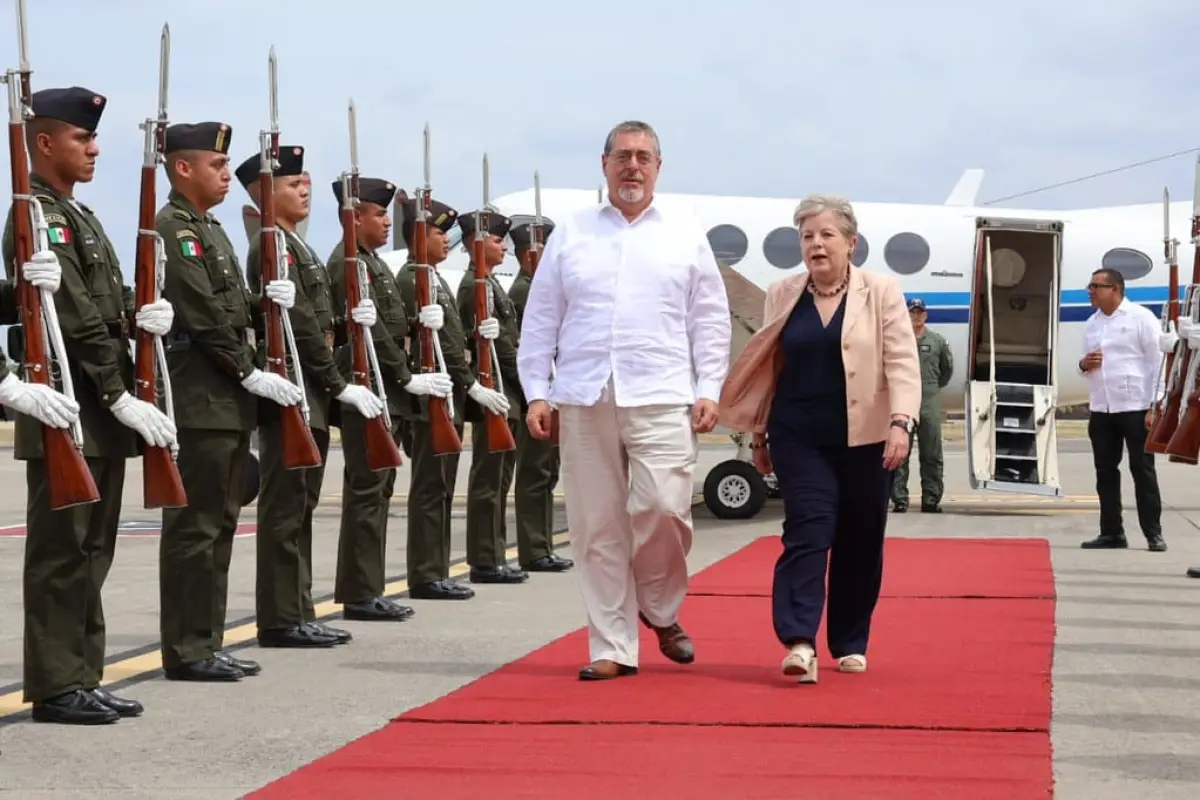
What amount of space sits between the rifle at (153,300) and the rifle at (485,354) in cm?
382

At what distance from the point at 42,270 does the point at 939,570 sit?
6562mm

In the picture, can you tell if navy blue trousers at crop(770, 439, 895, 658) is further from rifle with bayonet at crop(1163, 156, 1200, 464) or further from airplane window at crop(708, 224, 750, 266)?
airplane window at crop(708, 224, 750, 266)

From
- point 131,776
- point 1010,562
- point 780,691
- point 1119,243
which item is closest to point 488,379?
point 1010,562

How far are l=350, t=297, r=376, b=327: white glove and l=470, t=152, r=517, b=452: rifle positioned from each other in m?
A: 1.93

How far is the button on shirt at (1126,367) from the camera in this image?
12.9 meters

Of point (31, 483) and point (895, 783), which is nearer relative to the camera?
point (895, 783)

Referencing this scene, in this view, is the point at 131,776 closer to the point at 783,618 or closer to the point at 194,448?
the point at 194,448

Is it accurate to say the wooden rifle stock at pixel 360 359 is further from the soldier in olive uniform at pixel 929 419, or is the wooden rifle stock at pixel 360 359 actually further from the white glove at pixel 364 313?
the soldier in olive uniform at pixel 929 419

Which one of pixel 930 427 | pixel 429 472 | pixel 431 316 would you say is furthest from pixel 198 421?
pixel 930 427

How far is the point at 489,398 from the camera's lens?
10.5m

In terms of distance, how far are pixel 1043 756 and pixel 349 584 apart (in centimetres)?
425

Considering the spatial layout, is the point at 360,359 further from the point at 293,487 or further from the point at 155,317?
the point at 155,317

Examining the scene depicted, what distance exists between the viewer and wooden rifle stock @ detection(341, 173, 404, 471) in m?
8.58

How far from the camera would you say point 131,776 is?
17.6ft
